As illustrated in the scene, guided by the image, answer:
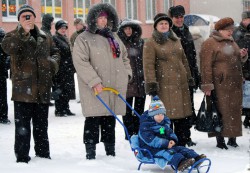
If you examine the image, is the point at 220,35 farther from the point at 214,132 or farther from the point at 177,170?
the point at 177,170

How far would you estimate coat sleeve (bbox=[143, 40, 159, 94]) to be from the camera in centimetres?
659

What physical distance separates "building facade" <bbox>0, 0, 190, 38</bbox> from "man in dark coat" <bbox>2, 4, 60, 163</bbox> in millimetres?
11297

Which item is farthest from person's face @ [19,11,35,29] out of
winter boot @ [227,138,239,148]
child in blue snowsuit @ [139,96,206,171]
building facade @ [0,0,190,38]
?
building facade @ [0,0,190,38]

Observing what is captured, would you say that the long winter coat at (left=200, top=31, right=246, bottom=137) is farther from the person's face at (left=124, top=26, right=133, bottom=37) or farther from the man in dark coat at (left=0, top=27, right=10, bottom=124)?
the man in dark coat at (left=0, top=27, right=10, bottom=124)

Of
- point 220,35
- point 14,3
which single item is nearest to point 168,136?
point 220,35

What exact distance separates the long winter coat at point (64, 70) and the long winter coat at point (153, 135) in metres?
5.11

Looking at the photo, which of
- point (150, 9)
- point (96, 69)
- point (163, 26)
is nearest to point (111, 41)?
point (96, 69)

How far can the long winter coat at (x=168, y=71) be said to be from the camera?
6.70 meters

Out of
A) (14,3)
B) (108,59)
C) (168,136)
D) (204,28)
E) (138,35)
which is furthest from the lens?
(14,3)

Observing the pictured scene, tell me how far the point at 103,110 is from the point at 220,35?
7.12 ft

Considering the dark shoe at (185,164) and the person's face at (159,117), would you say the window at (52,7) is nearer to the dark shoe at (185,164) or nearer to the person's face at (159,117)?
the person's face at (159,117)

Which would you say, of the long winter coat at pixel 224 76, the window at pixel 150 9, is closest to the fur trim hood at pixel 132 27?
the long winter coat at pixel 224 76

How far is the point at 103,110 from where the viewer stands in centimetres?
601

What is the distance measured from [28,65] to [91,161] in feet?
4.32
